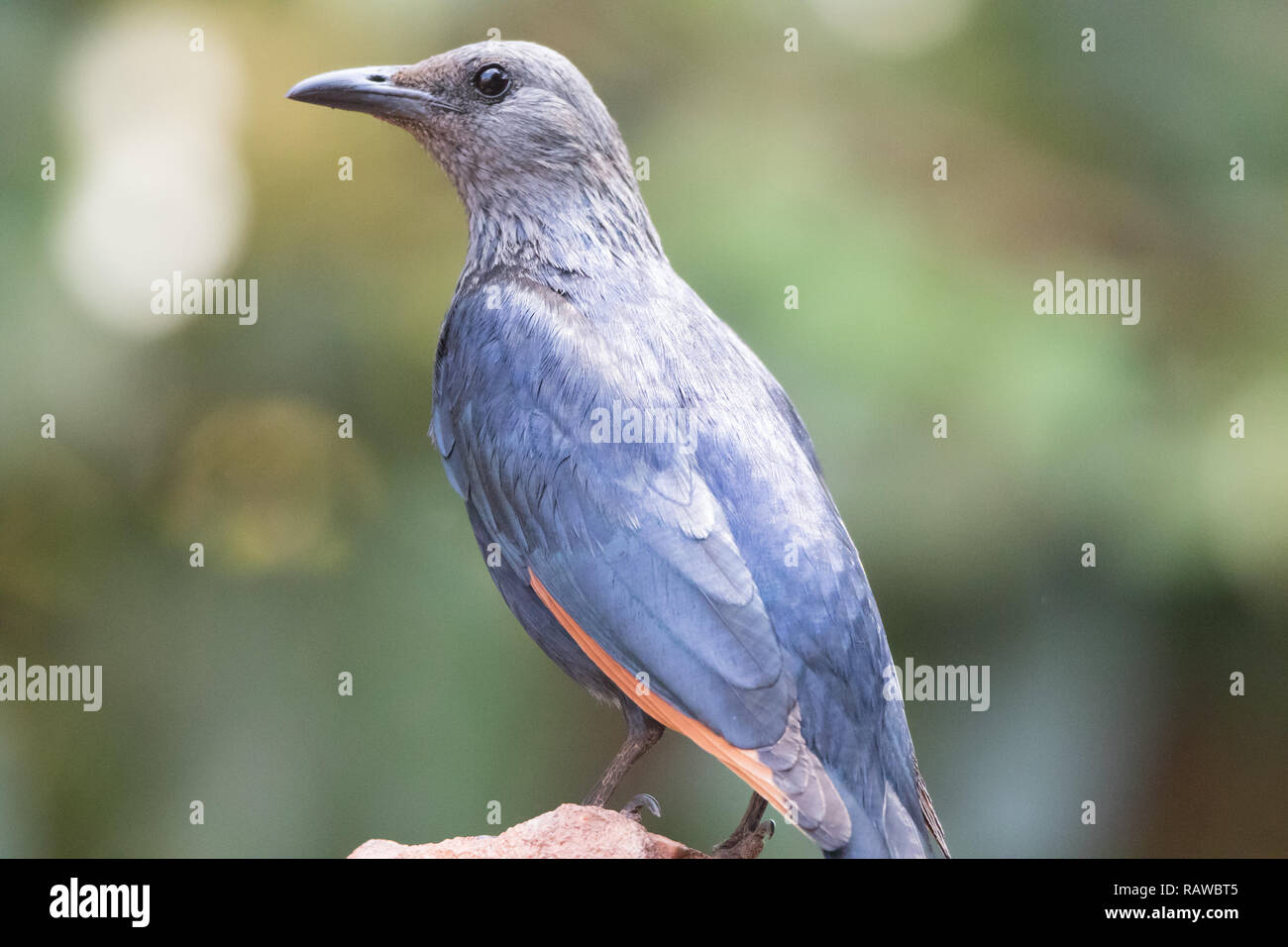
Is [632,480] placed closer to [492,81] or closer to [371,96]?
[492,81]

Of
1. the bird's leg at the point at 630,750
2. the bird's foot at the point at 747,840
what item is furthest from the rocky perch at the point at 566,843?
the bird's foot at the point at 747,840

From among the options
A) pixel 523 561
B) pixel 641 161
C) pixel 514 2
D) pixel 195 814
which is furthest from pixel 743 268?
pixel 195 814

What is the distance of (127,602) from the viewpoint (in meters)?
4.96

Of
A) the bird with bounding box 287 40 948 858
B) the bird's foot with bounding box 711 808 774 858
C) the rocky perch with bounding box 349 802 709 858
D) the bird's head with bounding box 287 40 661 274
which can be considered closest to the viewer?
the bird with bounding box 287 40 948 858

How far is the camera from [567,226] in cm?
362

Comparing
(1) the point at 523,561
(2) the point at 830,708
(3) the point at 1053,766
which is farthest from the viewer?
(3) the point at 1053,766

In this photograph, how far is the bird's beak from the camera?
3730 millimetres

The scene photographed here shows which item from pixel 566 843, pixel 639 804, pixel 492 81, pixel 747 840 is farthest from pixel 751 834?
pixel 492 81

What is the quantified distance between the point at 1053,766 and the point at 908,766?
1658 mm

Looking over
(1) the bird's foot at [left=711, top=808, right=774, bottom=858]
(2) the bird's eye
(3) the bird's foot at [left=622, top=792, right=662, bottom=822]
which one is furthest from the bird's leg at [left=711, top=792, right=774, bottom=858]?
(2) the bird's eye

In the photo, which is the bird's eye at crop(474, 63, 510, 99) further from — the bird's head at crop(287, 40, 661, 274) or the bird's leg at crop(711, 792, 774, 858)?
the bird's leg at crop(711, 792, 774, 858)

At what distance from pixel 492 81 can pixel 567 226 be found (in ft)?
1.55

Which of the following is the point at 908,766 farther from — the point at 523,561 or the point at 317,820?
the point at 317,820

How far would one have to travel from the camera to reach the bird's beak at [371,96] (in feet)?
12.2
